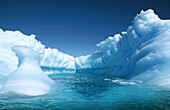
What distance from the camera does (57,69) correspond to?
60.6 m

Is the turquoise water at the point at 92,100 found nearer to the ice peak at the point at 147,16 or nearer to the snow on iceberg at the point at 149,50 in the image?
the snow on iceberg at the point at 149,50

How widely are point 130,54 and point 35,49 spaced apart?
26482mm

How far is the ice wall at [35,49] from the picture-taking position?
31.2 meters

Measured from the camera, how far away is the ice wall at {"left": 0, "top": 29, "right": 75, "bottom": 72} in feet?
103

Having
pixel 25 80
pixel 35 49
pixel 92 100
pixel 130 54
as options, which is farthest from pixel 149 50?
pixel 35 49

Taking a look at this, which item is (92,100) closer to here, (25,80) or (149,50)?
(25,80)

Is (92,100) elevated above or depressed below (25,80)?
below

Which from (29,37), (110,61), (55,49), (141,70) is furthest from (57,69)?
(141,70)

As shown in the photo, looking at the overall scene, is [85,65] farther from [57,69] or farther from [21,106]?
[21,106]

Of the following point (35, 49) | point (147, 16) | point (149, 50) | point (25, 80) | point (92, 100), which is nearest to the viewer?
point (92, 100)

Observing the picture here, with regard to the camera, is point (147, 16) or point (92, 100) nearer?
point (92, 100)

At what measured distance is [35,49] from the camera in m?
42.0

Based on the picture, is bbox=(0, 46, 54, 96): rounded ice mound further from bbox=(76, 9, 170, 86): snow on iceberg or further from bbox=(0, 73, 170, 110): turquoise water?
bbox=(76, 9, 170, 86): snow on iceberg

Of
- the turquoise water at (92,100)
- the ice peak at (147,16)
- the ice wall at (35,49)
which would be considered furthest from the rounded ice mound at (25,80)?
the ice peak at (147,16)
